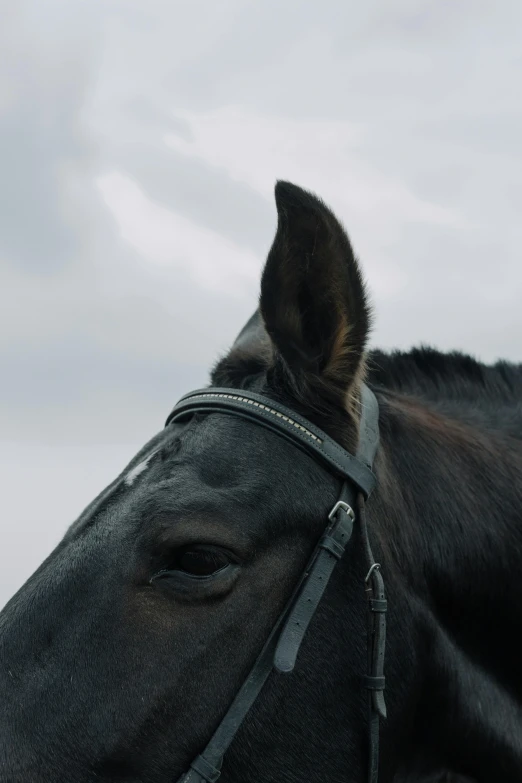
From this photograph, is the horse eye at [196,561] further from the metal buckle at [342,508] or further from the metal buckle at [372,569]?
the metal buckle at [372,569]

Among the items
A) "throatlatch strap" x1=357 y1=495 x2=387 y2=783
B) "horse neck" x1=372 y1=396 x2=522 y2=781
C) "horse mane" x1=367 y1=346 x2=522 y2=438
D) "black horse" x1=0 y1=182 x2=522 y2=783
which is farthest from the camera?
"horse mane" x1=367 y1=346 x2=522 y2=438

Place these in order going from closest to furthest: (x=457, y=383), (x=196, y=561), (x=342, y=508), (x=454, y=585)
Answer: (x=196, y=561) < (x=342, y=508) < (x=454, y=585) < (x=457, y=383)

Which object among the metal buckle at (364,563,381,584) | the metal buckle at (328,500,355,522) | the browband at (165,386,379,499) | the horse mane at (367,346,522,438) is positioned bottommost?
the metal buckle at (364,563,381,584)

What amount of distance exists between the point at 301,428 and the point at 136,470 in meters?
0.68

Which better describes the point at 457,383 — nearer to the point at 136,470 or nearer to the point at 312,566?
the point at 312,566

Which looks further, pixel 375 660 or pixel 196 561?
pixel 375 660

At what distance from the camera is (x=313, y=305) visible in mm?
3551

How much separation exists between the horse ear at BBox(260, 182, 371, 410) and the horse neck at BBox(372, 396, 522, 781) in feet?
1.49

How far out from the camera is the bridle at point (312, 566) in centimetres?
311

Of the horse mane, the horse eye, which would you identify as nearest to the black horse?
the horse eye

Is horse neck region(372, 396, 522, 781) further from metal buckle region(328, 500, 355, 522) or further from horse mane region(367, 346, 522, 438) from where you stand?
horse mane region(367, 346, 522, 438)

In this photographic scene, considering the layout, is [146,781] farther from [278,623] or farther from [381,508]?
[381,508]

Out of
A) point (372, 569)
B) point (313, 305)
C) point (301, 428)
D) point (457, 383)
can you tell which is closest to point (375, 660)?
point (372, 569)

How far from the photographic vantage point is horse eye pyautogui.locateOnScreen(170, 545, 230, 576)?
123 inches
